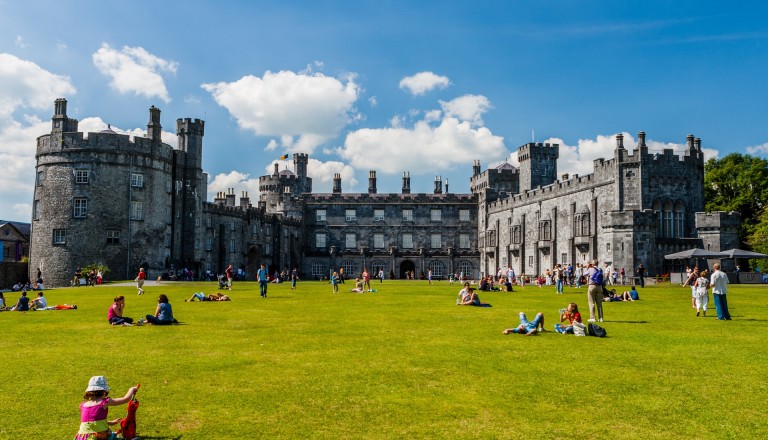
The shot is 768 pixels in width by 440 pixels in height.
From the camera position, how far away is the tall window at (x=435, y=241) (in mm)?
84312

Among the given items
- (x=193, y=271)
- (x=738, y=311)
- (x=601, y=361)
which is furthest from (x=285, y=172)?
(x=601, y=361)

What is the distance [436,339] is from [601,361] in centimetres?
406

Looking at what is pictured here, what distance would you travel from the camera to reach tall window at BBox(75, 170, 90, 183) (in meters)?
51.6

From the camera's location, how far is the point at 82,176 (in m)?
51.6

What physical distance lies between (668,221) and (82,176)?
47073mm

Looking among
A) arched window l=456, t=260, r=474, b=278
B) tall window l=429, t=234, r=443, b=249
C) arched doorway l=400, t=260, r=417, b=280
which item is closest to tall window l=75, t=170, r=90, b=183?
arched doorway l=400, t=260, r=417, b=280

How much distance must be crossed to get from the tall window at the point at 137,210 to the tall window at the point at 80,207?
3.53 m

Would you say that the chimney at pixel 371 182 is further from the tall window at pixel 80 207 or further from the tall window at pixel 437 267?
the tall window at pixel 80 207

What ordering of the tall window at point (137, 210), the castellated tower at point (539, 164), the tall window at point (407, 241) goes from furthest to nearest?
the tall window at point (407, 241) → the castellated tower at point (539, 164) → the tall window at point (137, 210)

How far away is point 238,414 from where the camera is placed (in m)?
8.65

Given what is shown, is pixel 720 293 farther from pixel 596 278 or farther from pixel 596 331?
pixel 596 331

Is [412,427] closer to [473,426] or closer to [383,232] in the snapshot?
[473,426]

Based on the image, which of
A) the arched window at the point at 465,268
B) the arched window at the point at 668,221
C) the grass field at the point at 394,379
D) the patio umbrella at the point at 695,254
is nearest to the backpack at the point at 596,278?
the grass field at the point at 394,379

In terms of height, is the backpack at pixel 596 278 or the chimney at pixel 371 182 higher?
the chimney at pixel 371 182
